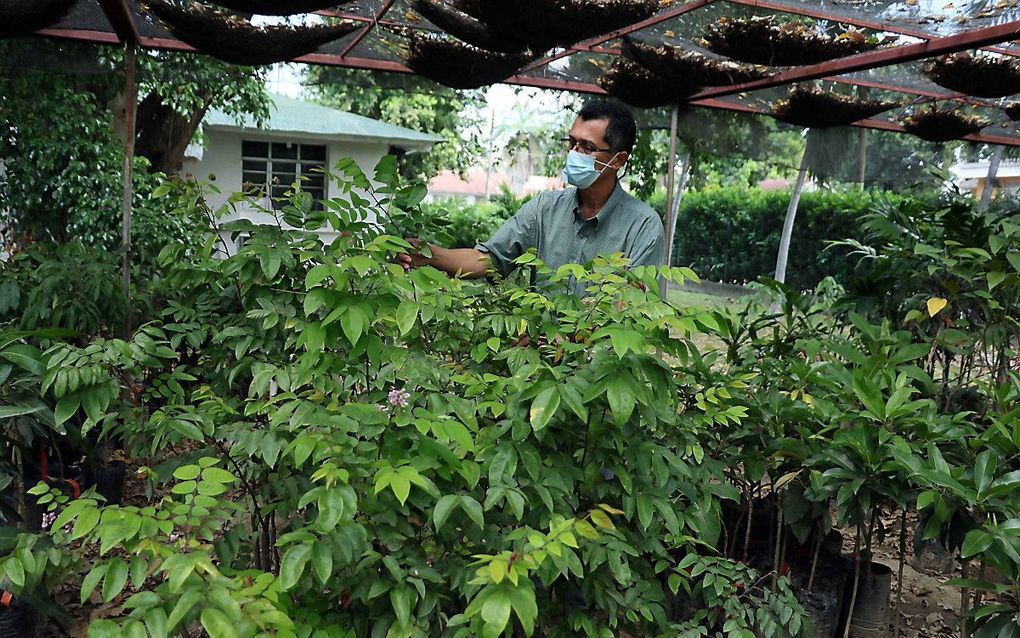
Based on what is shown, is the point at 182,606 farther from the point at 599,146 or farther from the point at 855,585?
the point at 855,585

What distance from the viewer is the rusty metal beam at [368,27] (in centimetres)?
396

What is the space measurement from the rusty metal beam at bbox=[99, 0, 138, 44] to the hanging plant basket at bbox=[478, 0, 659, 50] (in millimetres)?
1648

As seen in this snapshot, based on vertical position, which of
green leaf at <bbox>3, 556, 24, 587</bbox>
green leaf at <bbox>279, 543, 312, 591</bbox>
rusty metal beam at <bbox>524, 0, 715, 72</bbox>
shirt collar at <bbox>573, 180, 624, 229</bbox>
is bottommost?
green leaf at <bbox>3, 556, 24, 587</bbox>

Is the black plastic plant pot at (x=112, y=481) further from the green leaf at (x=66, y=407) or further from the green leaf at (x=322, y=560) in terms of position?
the green leaf at (x=322, y=560)

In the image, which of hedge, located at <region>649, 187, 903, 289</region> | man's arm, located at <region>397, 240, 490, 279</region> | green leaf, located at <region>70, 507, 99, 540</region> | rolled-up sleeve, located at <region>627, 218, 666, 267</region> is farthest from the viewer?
hedge, located at <region>649, 187, 903, 289</region>

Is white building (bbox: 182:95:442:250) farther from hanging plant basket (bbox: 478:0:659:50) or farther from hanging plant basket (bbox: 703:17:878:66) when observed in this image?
hanging plant basket (bbox: 478:0:659:50)

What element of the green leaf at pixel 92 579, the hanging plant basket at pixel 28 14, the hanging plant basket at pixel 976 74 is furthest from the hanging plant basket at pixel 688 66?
the green leaf at pixel 92 579

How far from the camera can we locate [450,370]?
6.63 ft

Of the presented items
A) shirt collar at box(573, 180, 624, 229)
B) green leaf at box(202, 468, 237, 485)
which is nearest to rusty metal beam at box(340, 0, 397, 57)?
shirt collar at box(573, 180, 624, 229)

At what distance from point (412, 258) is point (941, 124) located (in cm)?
534

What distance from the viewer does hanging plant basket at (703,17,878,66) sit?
3.86 metres


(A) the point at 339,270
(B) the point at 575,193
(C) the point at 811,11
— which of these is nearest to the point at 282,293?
(A) the point at 339,270

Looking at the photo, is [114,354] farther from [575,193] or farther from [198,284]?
[575,193]

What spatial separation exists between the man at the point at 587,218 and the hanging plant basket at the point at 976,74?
2.81 metres
